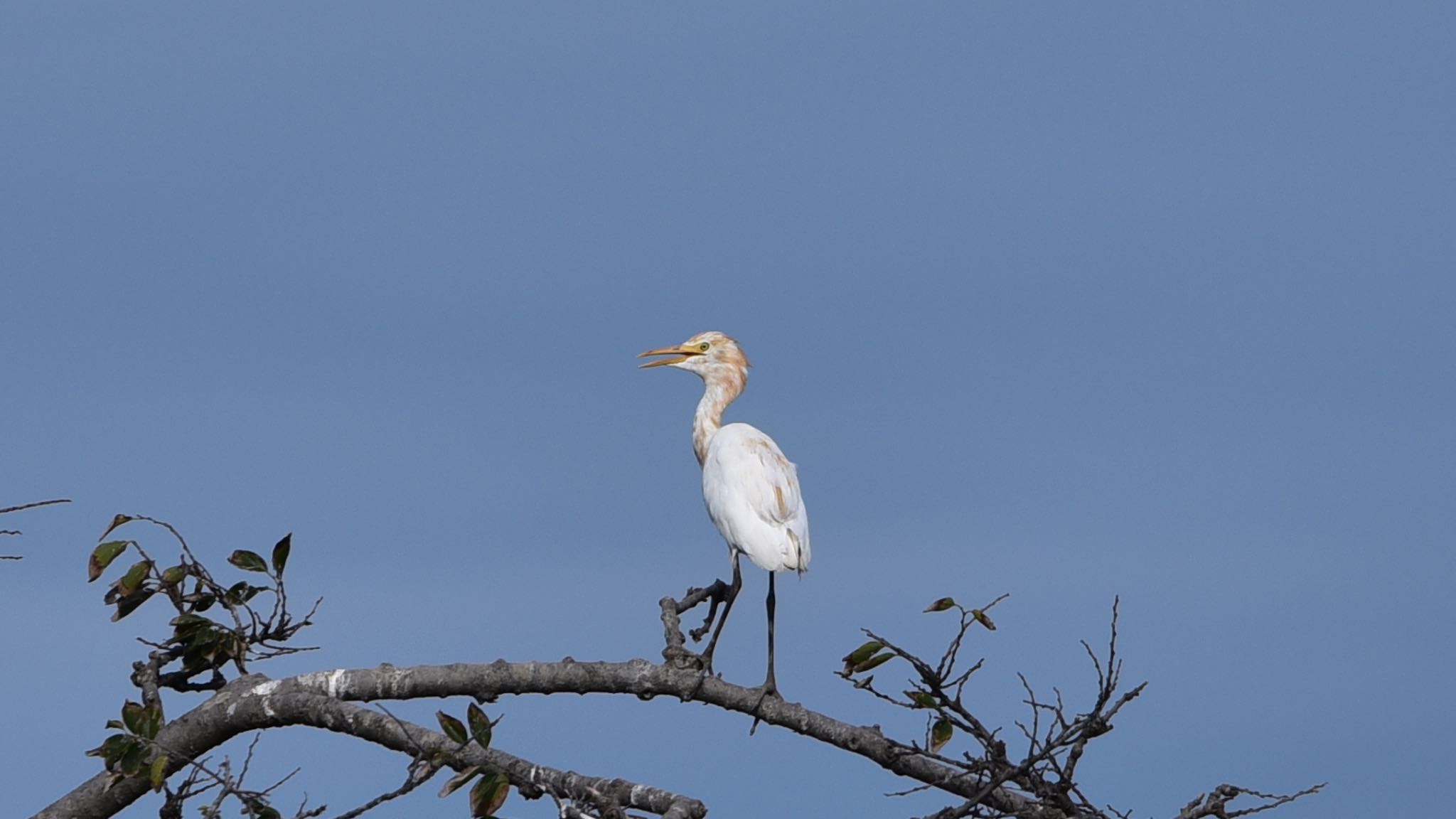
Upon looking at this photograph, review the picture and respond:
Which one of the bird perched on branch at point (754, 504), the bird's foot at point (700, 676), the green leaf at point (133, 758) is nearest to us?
the green leaf at point (133, 758)

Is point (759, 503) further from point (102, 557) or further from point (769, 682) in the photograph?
point (102, 557)

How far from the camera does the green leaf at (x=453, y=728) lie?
6.07 m

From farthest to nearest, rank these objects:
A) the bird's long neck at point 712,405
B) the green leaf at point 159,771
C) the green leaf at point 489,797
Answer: the bird's long neck at point 712,405 → the green leaf at point 159,771 → the green leaf at point 489,797

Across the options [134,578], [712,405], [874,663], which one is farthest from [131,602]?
[712,405]

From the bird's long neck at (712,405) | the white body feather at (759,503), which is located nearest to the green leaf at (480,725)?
the white body feather at (759,503)

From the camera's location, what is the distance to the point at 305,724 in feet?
24.4

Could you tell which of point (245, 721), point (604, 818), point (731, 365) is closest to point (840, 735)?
point (604, 818)

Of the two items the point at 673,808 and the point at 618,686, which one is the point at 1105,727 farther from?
the point at 618,686

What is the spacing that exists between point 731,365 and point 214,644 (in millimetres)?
4611

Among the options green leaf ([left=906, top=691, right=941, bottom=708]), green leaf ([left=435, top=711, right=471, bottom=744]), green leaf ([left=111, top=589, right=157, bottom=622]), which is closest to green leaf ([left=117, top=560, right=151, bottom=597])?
green leaf ([left=111, top=589, right=157, bottom=622])

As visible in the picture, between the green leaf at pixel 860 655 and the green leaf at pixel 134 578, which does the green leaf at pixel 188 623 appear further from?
the green leaf at pixel 860 655

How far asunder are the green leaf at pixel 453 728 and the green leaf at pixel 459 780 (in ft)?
0.36

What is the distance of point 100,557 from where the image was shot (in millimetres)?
7805

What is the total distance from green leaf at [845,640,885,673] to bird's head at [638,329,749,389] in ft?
15.7
